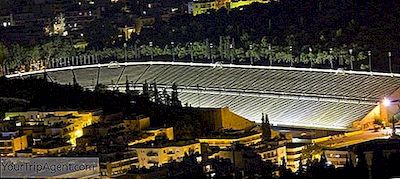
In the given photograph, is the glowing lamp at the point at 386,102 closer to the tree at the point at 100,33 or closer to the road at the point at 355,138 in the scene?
the road at the point at 355,138

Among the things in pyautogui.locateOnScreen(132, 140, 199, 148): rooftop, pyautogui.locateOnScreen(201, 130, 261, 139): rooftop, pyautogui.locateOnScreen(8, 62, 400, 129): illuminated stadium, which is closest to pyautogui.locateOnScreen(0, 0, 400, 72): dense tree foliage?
pyautogui.locateOnScreen(8, 62, 400, 129): illuminated stadium

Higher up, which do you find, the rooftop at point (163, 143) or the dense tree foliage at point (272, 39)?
the dense tree foliage at point (272, 39)

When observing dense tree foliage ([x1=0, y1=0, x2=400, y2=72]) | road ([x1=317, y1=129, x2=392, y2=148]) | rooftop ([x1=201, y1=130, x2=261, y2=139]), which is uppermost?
dense tree foliage ([x1=0, y1=0, x2=400, y2=72])

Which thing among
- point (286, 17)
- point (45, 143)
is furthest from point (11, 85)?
point (286, 17)

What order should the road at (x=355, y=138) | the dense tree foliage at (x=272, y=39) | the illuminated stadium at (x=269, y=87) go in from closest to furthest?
the road at (x=355, y=138), the illuminated stadium at (x=269, y=87), the dense tree foliage at (x=272, y=39)

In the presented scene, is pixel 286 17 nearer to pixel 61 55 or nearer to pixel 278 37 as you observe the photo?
pixel 278 37

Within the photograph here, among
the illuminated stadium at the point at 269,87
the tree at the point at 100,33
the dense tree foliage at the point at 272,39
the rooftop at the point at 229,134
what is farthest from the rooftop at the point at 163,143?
the tree at the point at 100,33

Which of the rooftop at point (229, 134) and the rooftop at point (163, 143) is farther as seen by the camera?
the rooftop at point (229, 134)

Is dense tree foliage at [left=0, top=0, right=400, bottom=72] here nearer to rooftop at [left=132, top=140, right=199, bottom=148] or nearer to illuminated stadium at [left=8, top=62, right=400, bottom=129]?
illuminated stadium at [left=8, top=62, right=400, bottom=129]
